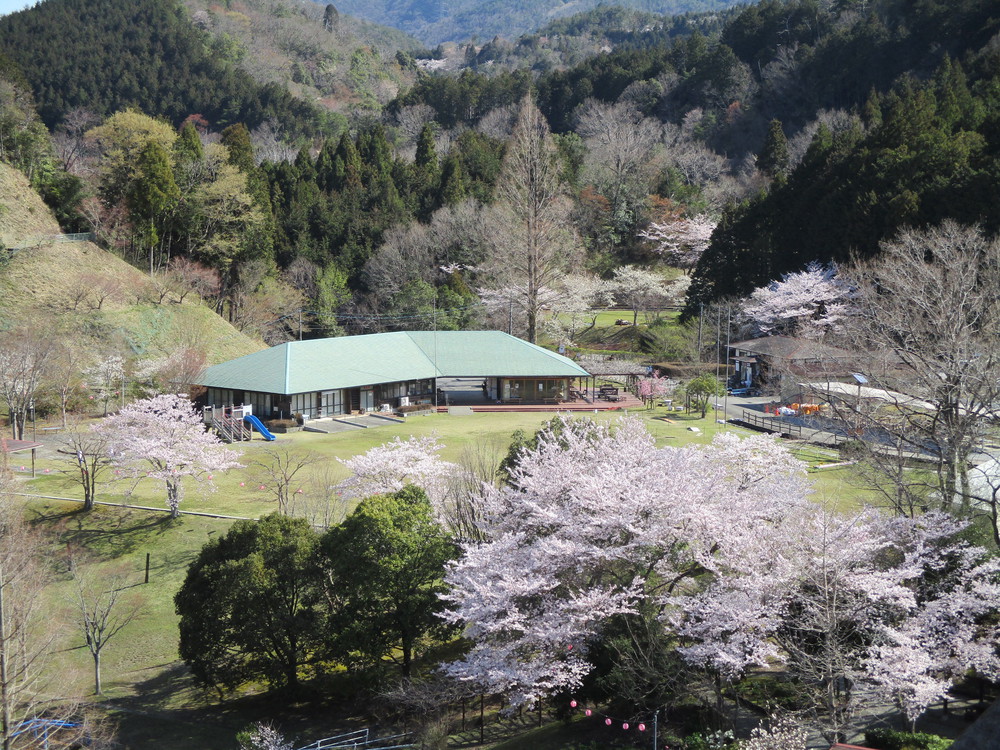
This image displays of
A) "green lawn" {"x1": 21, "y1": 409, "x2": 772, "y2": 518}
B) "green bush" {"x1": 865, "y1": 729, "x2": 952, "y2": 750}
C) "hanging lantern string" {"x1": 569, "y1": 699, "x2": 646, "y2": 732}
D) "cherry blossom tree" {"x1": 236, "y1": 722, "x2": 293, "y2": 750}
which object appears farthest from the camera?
"green lawn" {"x1": 21, "y1": 409, "x2": 772, "y2": 518}

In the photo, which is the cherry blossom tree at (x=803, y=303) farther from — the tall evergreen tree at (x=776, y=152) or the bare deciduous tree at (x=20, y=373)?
the bare deciduous tree at (x=20, y=373)

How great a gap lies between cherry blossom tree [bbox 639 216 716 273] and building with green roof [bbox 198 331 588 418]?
1980 centimetres

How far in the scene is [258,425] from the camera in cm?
3144

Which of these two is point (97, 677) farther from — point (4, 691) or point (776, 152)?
point (776, 152)

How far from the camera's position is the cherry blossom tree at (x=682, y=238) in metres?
55.6

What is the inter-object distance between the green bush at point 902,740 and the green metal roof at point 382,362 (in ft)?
81.1

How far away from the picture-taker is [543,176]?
150 ft

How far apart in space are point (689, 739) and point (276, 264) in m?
43.3

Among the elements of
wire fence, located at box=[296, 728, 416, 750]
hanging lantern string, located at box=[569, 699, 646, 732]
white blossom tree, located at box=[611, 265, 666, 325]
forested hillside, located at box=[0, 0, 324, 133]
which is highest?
forested hillside, located at box=[0, 0, 324, 133]

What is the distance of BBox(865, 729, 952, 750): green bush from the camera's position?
440 inches

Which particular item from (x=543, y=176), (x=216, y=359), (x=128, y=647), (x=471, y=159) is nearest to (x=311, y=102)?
(x=471, y=159)

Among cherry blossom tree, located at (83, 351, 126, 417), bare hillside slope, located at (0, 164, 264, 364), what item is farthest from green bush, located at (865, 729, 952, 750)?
bare hillside slope, located at (0, 164, 264, 364)

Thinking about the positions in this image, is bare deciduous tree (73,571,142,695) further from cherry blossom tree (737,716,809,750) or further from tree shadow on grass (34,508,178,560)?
cherry blossom tree (737,716,809,750)

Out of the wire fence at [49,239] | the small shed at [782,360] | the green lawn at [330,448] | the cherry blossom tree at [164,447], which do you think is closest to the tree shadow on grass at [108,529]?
the cherry blossom tree at [164,447]
